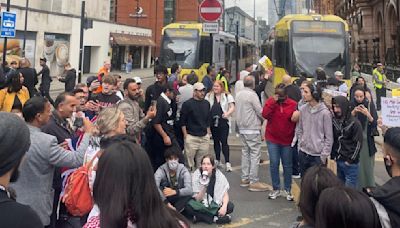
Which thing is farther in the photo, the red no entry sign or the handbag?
the red no entry sign

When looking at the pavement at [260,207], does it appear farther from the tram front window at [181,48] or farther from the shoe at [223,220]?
the tram front window at [181,48]

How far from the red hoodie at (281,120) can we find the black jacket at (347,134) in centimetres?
99

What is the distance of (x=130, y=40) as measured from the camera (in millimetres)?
49969

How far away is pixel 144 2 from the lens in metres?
71.9

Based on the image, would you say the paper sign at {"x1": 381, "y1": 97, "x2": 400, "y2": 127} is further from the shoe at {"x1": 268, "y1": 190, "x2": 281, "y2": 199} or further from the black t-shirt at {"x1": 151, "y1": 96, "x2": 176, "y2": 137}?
the black t-shirt at {"x1": 151, "y1": 96, "x2": 176, "y2": 137}

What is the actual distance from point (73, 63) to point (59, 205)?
3445cm

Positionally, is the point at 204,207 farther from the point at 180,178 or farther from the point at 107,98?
the point at 107,98

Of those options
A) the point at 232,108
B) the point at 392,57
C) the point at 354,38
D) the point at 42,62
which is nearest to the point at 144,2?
the point at 354,38

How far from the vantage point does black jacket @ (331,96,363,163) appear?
6.04 metres

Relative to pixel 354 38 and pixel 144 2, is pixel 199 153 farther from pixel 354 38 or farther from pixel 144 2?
pixel 144 2

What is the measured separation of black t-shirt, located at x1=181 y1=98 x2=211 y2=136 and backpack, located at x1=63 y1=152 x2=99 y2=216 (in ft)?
13.9

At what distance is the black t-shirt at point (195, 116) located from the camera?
766 centimetres

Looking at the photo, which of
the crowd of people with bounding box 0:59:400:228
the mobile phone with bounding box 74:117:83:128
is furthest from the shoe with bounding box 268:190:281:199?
the mobile phone with bounding box 74:117:83:128

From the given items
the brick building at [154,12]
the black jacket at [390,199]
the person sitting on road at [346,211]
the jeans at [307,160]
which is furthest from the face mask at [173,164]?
the brick building at [154,12]
